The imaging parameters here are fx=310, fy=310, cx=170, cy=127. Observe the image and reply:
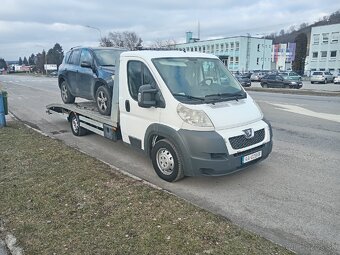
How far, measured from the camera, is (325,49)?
70.3 metres

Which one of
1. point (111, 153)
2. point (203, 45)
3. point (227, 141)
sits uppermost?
point (203, 45)

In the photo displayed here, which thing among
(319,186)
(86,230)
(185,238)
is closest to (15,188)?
(86,230)

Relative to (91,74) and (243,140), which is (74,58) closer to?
(91,74)

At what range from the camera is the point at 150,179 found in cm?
517

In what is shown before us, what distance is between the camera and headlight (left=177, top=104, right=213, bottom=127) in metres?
4.41

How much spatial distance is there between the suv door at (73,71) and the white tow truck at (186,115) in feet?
8.63

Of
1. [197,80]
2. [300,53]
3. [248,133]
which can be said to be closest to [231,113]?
[248,133]

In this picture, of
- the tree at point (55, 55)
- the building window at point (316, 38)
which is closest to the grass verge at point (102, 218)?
the building window at point (316, 38)

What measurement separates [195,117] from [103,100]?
9.68 ft

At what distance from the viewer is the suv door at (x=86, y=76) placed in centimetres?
718

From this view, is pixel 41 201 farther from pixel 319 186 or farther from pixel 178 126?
pixel 319 186

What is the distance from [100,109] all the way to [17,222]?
3550 mm

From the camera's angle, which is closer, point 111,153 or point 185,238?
point 185,238

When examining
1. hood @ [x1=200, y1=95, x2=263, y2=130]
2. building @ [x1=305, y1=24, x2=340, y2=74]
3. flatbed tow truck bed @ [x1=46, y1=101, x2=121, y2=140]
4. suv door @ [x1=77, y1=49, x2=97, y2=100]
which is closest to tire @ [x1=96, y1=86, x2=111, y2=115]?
flatbed tow truck bed @ [x1=46, y1=101, x2=121, y2=140]
